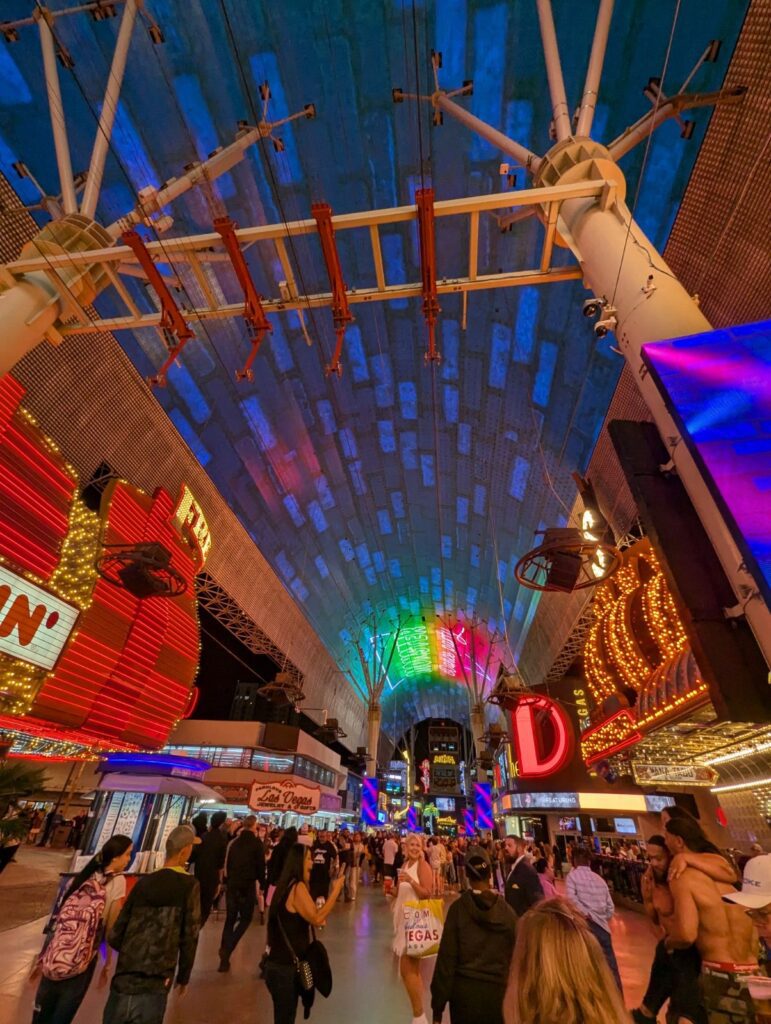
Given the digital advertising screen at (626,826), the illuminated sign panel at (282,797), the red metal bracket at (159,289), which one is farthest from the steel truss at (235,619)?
the digital advertising screen at (626,826)

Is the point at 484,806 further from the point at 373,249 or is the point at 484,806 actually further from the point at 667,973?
the point at 373,249

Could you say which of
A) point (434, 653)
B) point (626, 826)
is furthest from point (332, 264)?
point (434, 653)

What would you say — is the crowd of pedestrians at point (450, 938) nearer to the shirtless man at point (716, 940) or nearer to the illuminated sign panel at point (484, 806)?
the shirtless man at point (716, 940)

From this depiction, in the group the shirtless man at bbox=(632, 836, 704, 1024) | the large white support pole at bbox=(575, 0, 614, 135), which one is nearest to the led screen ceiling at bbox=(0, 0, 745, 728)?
the large white support pole at bbox=(575, 0, 614, 135)

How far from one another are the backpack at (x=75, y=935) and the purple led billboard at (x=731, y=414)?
16.1 feet

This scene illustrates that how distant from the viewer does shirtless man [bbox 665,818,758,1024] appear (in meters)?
2.85

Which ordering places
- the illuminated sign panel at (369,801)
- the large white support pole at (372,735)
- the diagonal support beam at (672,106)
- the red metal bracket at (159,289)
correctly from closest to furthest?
the diagonal support beam at (672,106), the red metal bracket at (159,289), the large white support pole at (372,735), the illuminated sign panel at (369,801)

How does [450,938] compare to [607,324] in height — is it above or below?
below

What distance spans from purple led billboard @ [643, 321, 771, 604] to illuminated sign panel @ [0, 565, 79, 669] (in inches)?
347

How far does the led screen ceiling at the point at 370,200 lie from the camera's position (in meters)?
8.88

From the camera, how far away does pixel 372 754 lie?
3397 centimetres

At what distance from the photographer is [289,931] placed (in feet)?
11.8

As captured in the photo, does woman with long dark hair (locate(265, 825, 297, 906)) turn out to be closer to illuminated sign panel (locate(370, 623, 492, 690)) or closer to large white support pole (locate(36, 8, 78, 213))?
large white support pole (locate(36, 8, 78, 213))

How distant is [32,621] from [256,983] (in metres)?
5.86
